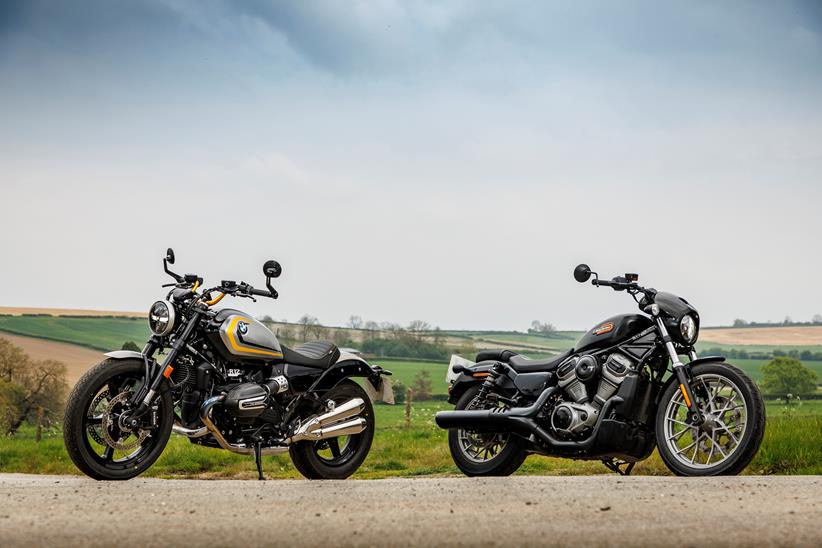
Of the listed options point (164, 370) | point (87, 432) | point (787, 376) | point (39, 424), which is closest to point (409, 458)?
point (164, 370)

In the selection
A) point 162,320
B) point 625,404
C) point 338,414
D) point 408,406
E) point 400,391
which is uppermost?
point 162,320

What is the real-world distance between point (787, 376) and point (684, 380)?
30.0m

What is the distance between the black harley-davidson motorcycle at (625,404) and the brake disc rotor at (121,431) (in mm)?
2967

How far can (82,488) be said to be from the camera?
7.79 meters

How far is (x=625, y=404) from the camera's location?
8.59m

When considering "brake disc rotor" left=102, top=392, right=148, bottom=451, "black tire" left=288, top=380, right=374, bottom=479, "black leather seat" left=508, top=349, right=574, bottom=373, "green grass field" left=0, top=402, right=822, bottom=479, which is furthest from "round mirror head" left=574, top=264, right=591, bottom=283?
"green grass field" left=0, top=402, right=822, bottom=479

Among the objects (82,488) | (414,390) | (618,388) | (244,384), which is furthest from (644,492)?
(414,390)

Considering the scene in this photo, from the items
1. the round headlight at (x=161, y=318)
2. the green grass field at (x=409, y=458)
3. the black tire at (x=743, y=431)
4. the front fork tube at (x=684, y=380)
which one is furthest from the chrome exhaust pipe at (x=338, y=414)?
the green grass field at (x=409, y=458)

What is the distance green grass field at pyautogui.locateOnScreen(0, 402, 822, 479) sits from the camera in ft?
41.5

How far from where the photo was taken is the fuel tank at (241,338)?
8969mm

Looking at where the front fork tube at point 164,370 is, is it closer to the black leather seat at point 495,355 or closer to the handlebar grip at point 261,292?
the handlebar grip at point 261,292

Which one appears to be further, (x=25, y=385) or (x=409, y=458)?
(x=25, y=385)

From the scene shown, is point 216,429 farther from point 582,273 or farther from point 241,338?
point 582,273

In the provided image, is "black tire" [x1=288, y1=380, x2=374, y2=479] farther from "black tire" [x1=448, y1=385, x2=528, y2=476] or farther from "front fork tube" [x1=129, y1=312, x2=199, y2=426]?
"front fork tube" [x1=129, y1=312, x2=199, y2=426]
